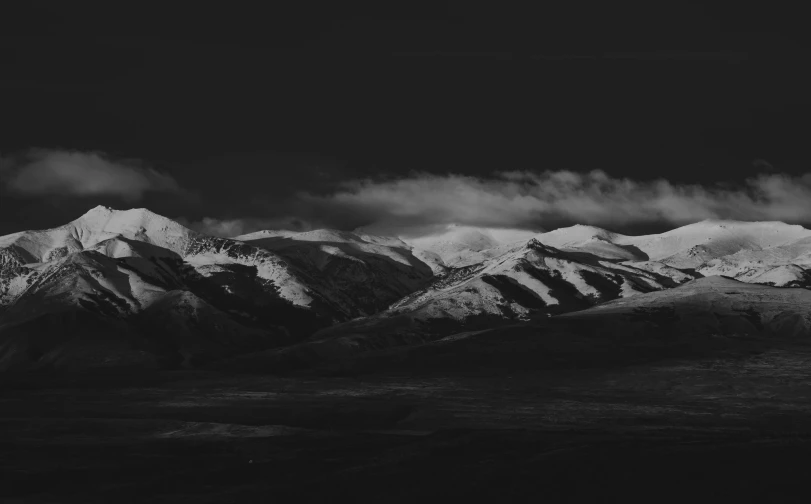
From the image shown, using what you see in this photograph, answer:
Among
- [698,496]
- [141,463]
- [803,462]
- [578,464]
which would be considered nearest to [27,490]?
[141,463]

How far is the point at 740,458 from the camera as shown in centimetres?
16588

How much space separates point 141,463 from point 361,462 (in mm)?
35111

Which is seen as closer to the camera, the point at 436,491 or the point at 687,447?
the point at 436,491

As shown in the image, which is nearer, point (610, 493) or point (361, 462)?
point (610, 493)

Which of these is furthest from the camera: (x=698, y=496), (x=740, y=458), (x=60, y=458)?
(x=60, y=458)

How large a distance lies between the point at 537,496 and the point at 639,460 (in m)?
24.4

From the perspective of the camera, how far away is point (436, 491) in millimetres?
154750

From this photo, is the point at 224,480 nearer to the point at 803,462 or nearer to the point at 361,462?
the point at 361,462

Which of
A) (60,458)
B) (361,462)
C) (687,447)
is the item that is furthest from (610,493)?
(60,458)

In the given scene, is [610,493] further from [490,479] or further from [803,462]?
[803,462]

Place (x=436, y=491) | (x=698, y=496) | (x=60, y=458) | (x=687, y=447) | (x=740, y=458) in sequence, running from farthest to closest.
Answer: (x=60, y=458), (x=687, y=447), (x=740, y=458), (x=436, y=491), (x=698, y=496)

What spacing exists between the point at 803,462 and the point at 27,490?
108m

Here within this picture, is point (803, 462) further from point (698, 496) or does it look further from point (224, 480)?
point (224, 480)

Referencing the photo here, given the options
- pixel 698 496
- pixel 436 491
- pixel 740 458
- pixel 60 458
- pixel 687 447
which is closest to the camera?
pixel 698 496
